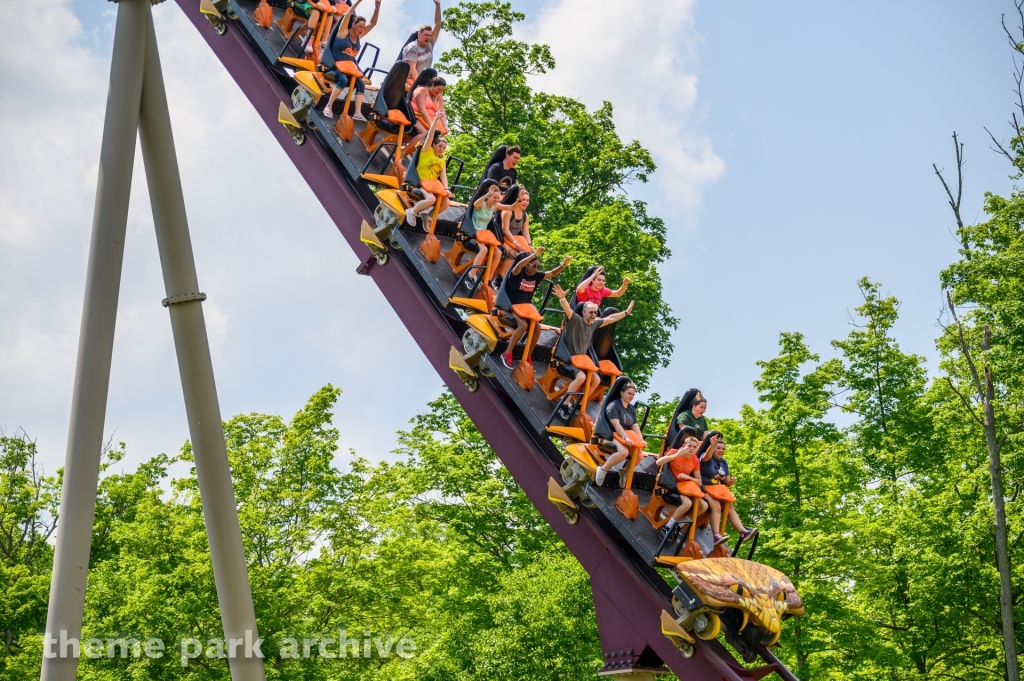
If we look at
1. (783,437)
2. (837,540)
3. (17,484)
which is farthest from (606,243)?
(17,484)

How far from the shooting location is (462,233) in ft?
31.9

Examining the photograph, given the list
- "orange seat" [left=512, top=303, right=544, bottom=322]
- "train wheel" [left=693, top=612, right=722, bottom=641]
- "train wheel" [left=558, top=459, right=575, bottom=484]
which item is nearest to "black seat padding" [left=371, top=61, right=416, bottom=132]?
"orange seat" [left=512, top=303, right=544, bottom=322]

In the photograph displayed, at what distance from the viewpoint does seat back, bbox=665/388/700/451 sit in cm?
884

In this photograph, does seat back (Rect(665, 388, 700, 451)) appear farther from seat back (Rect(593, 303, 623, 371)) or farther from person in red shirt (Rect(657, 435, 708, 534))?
seat back (Rect(593, 303, 623, 371))

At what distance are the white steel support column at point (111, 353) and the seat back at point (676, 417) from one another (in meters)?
3.86

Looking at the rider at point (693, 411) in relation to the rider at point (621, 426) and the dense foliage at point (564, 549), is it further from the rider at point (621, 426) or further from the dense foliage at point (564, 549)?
the dense foliage at point (564, 549)

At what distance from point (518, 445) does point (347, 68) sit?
13.3ft

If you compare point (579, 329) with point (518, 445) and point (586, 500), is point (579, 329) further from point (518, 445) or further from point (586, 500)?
point (586, 500)

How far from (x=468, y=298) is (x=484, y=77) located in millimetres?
14096

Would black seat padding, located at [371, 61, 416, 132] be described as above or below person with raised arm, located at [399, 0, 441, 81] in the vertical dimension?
below

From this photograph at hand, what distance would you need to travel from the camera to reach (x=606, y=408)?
28.3 ft

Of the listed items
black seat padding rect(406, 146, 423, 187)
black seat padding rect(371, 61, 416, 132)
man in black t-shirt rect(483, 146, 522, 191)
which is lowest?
black seat padding rect(406, 146, 423, 187)

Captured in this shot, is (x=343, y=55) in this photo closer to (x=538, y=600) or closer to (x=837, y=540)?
(x=538, y=600)

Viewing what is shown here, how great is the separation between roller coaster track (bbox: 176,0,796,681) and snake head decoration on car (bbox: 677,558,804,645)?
286 mm
